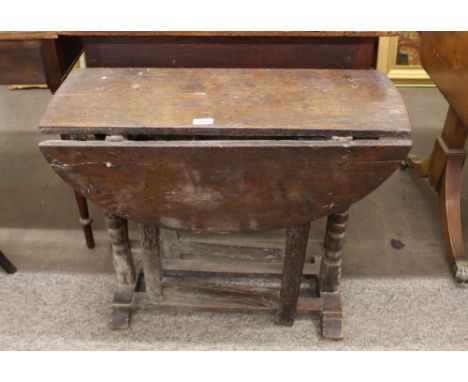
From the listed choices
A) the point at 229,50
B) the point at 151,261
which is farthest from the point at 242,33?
→ the point at 151,261

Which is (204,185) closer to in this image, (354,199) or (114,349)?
(354,199)

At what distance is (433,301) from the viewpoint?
1.72m

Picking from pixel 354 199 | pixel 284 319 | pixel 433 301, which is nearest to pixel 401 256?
pixel 433 301

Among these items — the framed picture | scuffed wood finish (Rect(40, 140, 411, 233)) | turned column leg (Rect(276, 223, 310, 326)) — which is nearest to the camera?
scuffed wood finish (Rect(40, 140, 411, 233))

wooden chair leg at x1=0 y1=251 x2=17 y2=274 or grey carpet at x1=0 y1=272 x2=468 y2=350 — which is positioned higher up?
wooden chair leg at x1=0 y1=251 x2=17 y2=274

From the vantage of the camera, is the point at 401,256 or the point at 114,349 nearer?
the point at 114,349

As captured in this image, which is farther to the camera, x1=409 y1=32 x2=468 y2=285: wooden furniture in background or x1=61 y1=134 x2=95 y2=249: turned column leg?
x1=61 y1=134 x2=95 y2=249: turned column leg

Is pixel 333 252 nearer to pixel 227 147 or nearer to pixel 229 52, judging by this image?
pixel 227 147

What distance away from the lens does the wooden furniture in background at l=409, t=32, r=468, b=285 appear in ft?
5.00

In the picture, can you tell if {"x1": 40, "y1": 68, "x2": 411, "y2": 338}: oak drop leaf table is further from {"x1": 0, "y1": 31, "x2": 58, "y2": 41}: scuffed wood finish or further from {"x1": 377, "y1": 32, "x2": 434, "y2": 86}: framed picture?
{"x1": 377, "y1": 32, "x2": 434, "y2": 86}: framed picture

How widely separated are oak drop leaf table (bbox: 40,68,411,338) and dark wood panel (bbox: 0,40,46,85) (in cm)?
11

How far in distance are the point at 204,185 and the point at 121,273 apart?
54 centimetres

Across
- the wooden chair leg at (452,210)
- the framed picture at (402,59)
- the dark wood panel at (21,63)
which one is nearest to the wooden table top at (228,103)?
the dark wood panel at (21,63)

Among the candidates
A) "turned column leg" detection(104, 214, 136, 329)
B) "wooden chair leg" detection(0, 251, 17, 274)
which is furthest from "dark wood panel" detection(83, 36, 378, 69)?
"wooden chair leg" detection(0, 251, 17, 274)
